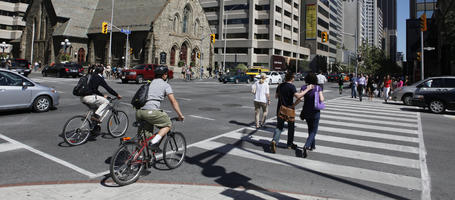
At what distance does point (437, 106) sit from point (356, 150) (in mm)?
10489

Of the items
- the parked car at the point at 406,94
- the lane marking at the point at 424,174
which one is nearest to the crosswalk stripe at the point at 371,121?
the lane marking at the point at 424,174

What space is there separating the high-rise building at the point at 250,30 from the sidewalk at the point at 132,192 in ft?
209

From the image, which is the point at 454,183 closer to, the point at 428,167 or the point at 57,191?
the point at 428,167

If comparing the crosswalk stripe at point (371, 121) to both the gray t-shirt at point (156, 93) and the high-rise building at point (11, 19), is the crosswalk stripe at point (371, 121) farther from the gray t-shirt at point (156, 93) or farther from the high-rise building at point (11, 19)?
the high-rise building at point (11, 19)

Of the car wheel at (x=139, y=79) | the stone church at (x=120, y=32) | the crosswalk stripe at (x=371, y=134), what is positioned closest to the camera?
the crosswalk stripe at (x=371, y=134)

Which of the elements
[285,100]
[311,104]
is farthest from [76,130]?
[311,104]

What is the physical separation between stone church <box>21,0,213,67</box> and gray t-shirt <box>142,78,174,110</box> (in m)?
42.5

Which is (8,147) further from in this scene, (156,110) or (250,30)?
(250,30)

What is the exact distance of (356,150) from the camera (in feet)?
23.6

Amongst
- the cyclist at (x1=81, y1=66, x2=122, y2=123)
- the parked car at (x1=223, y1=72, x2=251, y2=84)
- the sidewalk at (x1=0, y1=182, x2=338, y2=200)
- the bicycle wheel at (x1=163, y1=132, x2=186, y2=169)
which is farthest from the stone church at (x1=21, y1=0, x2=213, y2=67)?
the sidewalk at (x1=0, y1=182, x2=338, y2=200)

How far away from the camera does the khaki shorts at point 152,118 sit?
5.00 meters

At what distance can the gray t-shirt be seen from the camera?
16.5ft

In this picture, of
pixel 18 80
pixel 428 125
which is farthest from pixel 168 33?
pixel 428 125

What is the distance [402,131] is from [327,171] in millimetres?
5590
